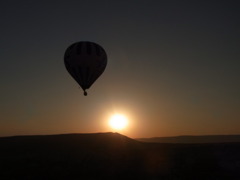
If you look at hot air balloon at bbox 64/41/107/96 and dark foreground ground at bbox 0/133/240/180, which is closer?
dark foreground ground at bbox 0/133/240/180

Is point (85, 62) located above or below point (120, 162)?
above

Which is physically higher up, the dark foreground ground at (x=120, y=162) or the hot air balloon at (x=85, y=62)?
the hot air balloon at (x=85, y=62)

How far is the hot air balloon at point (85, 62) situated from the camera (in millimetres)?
45188

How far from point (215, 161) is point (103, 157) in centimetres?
1595

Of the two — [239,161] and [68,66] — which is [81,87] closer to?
[68,66]

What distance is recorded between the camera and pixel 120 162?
149 ft

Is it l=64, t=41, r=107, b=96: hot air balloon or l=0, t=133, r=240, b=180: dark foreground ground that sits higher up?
l=64, t=41, r=107, b=96: hot air balloon

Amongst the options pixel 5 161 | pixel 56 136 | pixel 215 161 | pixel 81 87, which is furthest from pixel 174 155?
pixel 56 136

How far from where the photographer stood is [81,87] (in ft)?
144

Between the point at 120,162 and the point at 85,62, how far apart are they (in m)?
14.2

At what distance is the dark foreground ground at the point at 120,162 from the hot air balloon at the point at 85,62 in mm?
11134

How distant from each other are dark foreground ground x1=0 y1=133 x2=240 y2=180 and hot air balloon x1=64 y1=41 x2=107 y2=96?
1113 cm

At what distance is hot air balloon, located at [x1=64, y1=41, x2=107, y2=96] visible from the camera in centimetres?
4519

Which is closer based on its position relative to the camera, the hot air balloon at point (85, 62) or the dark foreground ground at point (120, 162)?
the dark foreground ground at point (120, 162)
